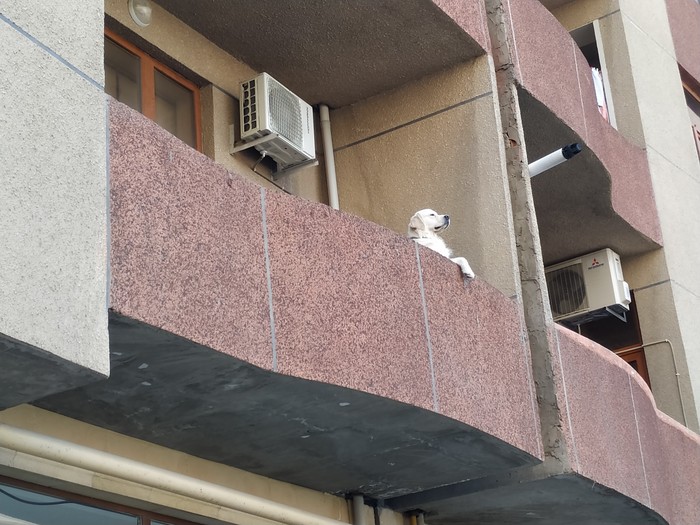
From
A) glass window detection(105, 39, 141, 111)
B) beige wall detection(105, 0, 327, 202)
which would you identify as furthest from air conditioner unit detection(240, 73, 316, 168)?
glass window detection(105, 39, 141, 111)

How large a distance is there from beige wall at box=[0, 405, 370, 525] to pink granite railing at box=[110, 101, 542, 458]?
4.66 feet

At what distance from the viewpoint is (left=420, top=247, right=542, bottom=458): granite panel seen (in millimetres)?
8852

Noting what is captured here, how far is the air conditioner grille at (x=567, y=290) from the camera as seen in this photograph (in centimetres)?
1493

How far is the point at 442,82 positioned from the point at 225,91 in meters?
1.92

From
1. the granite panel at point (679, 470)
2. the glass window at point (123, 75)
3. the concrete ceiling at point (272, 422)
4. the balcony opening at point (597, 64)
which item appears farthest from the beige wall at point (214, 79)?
the balcony opening at point (597, 64)

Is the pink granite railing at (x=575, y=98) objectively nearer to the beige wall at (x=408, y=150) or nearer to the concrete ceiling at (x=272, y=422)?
the beige wall at (x=408, y=150)

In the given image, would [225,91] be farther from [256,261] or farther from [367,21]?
[256,261]

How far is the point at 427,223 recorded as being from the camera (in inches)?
392

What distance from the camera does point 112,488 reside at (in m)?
8.05

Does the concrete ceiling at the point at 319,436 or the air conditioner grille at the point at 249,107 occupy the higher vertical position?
the air conditioner grille at the point at 249,107

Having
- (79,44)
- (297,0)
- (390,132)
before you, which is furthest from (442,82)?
(79,44)

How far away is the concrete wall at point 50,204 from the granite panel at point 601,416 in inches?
195

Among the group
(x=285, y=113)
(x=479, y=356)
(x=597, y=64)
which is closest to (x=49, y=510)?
(x=479, y=356)

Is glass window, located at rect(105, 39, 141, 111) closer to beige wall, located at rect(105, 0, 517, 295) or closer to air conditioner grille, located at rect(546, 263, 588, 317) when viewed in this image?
beige wall, located at rect(105, 0, 517, 295)
